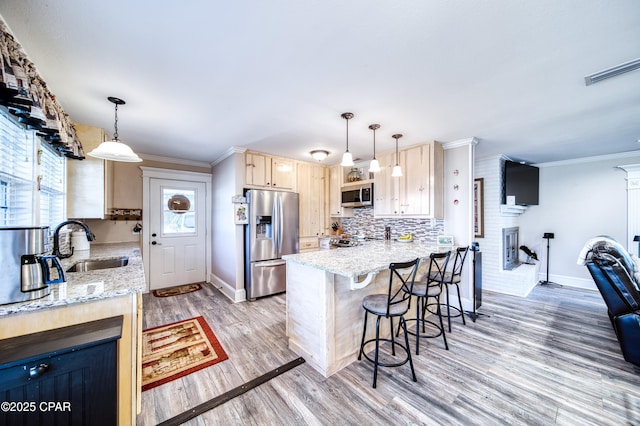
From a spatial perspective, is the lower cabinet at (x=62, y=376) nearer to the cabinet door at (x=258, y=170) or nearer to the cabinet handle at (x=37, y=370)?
the cabinet handle at (x=37, y=370)

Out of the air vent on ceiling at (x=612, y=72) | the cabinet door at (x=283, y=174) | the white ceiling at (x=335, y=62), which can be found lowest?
the cabinet door at (x=283, y=174)

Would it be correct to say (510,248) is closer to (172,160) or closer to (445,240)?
(445,240)

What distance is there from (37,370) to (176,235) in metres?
3.94

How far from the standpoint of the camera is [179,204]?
4.77 m

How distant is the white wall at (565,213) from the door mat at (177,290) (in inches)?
214

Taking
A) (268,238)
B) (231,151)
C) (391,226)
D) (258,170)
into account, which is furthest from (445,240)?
(231,151)

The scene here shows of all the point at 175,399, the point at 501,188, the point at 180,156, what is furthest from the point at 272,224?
the point at 501,188

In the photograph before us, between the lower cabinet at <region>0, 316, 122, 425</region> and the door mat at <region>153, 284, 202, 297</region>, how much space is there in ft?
10.7

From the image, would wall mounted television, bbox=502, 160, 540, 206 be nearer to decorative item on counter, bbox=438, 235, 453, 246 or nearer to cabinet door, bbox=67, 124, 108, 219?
decorative item on counter, bbox=438, 235, 453, 246

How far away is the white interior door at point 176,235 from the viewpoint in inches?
177

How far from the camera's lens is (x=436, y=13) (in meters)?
1.32

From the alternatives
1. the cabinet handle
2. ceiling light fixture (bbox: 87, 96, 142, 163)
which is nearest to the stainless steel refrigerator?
ceiling light fixture (bbox: 87, 96, 142, 163)

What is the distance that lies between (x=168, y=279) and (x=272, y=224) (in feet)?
7.70

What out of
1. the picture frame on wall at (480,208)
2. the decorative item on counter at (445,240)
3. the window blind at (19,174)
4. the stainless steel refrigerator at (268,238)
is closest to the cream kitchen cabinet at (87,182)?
the window blind at (19,174)
